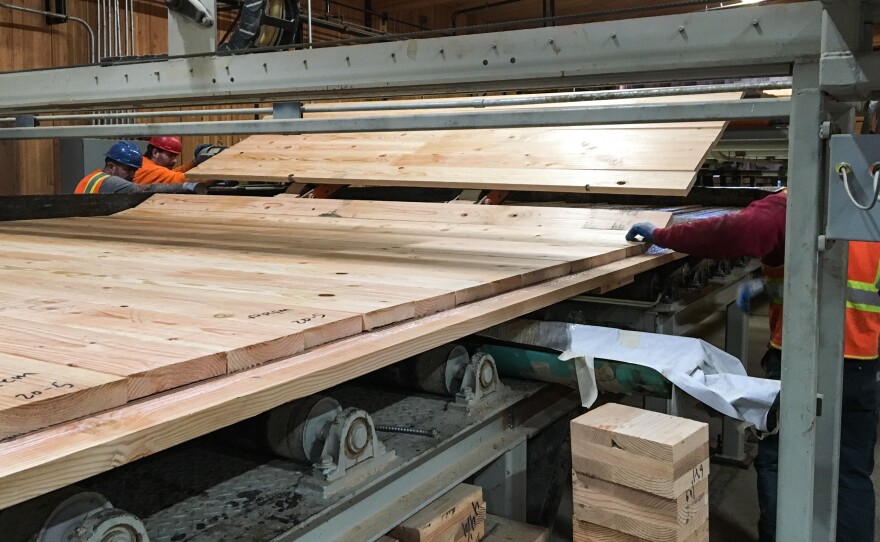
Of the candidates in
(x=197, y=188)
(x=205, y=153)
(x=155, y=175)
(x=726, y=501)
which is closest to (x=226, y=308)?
(x=726, y=501)

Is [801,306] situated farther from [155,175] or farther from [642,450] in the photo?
[155,175]

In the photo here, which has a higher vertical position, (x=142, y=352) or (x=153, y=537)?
(x=142, y=352)

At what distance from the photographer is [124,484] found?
147 centimetres

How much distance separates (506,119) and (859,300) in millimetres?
1422

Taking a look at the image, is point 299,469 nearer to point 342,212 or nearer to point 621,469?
point 621,469

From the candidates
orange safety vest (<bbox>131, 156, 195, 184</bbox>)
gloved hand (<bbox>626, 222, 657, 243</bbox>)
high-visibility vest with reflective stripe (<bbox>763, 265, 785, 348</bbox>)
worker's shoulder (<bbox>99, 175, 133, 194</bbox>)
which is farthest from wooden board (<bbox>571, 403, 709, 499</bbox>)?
orange safety vest (<bbox>131, 156, 195, 184</bbox>)

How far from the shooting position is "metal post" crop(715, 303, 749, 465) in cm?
357

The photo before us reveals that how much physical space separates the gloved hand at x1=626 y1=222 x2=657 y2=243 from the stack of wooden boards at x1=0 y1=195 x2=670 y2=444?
5 centimetres

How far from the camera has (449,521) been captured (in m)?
1.68

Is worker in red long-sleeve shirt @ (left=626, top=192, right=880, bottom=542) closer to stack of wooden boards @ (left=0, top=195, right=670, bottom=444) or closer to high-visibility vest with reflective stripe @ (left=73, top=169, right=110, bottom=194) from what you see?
stack of wooden boards @ (left=0, top=195, right=670, bottom=444)

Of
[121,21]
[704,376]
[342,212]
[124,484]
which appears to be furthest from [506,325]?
[121,21]

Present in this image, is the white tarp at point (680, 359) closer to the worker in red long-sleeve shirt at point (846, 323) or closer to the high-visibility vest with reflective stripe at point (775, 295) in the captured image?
the worker in red long-sleeve shirt at point (846, 323)

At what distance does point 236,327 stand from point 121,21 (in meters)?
6.64

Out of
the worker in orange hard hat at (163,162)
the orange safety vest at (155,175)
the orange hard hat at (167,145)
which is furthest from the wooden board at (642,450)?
the orange hard hat at (167,145)
